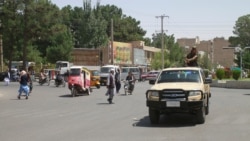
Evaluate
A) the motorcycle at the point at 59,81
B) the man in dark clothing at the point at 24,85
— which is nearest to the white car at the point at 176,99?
the man in dark clothing at the point at 24,85

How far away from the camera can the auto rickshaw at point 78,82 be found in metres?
32.2

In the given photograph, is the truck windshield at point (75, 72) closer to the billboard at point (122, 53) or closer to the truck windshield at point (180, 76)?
the truck windshield at point (180, 76)

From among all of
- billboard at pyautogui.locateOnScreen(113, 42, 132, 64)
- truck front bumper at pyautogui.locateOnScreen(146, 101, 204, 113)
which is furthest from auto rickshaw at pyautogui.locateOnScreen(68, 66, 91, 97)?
billboard at pyautogui.locateOnScreen(113, 42, 132, 64)

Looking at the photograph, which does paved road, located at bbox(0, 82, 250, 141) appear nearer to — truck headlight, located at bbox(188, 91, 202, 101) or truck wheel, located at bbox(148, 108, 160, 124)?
truck wheel, located at bbox(148, 108, 160, 124)

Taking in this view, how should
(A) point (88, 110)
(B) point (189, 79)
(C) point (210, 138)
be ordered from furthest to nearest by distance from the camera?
(A) point (88, 110) → (B) point (189, 79) → (C) point (210, 138)

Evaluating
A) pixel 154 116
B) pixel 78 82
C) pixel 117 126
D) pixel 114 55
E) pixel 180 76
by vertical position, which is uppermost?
pixel 114 55

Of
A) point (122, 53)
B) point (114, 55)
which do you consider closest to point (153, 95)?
point (114, 55)

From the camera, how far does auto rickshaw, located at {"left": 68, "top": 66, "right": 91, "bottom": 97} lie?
32219mm

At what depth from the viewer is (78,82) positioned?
1272 inches

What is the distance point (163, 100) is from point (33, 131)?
3945mm

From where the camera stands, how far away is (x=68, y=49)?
294ft

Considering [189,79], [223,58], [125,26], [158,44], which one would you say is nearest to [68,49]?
[125,26]

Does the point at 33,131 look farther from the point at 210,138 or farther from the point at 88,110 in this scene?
the point at 88,110

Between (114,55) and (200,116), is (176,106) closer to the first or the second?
(200,116)
